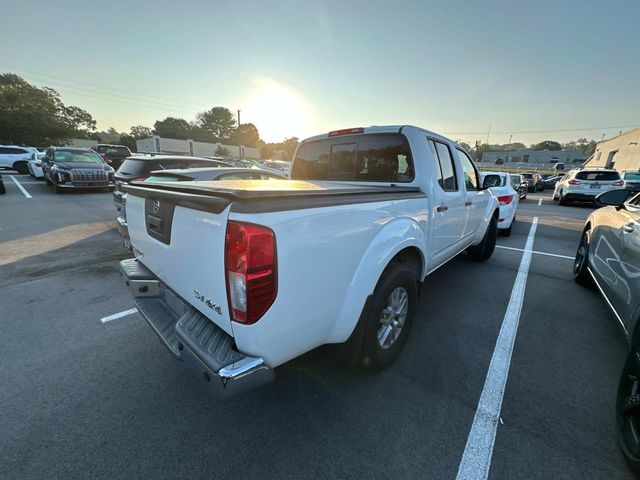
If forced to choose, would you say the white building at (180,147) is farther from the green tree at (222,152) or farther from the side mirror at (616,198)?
the side mirror at (616,198)

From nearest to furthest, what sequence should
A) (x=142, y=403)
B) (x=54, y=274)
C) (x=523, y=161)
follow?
(x=142, y=403)
(x=54, y=274)
(x=523, y=161)

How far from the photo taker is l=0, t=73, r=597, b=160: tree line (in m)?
A: 43.5

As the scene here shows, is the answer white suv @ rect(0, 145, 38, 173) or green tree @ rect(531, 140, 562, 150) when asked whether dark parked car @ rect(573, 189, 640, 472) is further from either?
green tree @ rect(531, 140, 562, 150)

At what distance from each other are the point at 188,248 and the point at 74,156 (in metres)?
14.9

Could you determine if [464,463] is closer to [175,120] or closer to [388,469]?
[388,469]

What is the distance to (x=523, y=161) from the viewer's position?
81.8 meters

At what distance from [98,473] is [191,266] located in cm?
130

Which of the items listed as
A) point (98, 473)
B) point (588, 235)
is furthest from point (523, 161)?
point (98, 473)

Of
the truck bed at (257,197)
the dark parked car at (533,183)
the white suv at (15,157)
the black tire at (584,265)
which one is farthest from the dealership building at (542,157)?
the truck bed at (257,197)

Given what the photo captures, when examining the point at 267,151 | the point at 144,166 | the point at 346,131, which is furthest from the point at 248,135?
the point at 346,131

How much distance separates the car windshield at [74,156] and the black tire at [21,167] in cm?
1296

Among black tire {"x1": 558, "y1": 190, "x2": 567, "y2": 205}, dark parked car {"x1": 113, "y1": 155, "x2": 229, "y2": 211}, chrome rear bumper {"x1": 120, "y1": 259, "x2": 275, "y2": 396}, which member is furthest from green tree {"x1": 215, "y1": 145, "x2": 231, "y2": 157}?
chrome rear bumper {"x1": 120, "y1": 259, "x2": 275, "y2": 396}

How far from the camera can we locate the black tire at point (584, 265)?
423 cm

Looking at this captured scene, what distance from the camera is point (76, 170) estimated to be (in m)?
11.6
